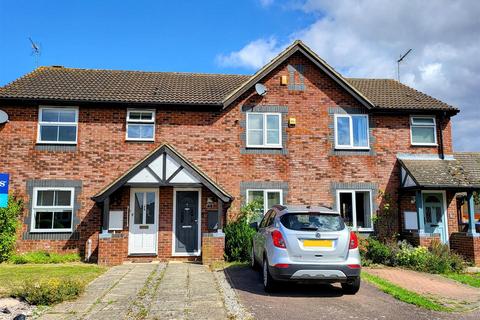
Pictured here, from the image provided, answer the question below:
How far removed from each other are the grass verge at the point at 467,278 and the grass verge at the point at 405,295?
239 cm

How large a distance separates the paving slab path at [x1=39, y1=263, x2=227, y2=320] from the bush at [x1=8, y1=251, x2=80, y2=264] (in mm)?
2710

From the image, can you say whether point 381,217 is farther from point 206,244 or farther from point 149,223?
point 149,223

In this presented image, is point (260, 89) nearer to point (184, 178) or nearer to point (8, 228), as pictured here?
point (184, 178)

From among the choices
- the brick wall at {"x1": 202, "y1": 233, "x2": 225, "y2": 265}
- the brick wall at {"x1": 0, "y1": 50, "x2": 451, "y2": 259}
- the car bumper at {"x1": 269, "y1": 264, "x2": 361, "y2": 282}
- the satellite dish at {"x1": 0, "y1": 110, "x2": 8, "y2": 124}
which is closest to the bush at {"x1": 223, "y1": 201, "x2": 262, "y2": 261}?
the brick wall at {"x1": 202, "y1": 233, "x2": 225, "y2": 265}

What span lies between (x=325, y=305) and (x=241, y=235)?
5445mm

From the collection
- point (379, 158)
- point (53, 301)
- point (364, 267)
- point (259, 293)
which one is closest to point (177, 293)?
point (259, 293)

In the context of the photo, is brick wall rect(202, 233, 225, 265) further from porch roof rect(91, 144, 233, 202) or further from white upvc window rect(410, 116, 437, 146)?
white upvc window rect(410, 116, 437, 146)

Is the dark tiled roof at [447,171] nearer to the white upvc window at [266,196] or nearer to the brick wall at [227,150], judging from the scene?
the brick wall at [227,150]

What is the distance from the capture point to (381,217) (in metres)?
13.8

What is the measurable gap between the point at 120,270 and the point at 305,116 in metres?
8.45

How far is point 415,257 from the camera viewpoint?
11766mm

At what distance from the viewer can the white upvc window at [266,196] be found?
13580 mm

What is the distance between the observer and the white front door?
12609 mm

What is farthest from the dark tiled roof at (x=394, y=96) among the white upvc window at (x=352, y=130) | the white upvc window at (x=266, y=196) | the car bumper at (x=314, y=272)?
the car bumper at (x=314, y=272)
